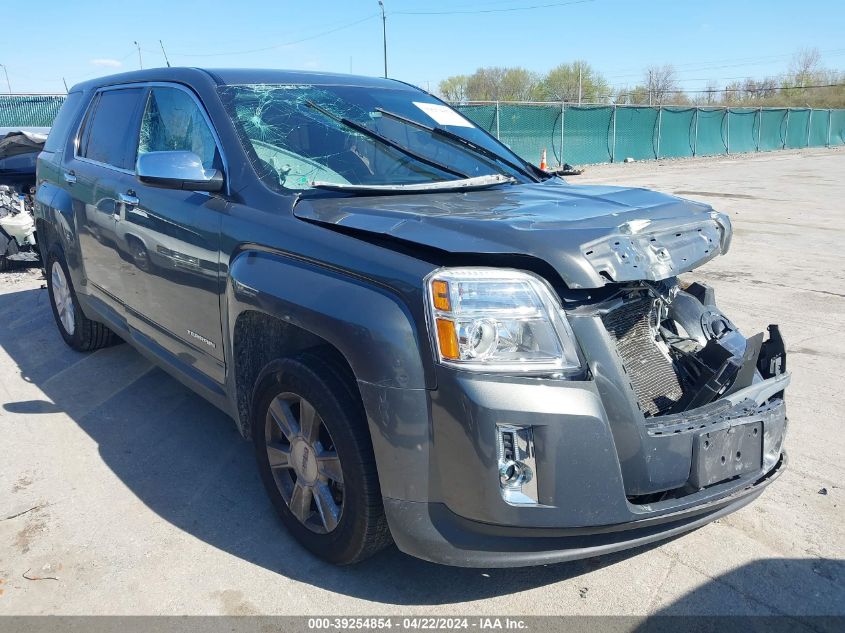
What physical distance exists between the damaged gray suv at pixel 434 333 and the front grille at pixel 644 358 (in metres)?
0.01

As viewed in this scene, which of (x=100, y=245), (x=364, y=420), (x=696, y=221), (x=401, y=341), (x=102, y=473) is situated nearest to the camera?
(x=401, y=341)

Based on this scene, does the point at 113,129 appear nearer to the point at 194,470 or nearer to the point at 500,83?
the point at 194,470

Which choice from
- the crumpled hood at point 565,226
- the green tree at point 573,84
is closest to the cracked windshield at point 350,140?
the crumpled hood at point 565,226

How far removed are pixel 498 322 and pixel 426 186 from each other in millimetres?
1159

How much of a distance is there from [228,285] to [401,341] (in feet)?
3.46

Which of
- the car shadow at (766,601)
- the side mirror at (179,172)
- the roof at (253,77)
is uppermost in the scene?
the roof at (253,77)

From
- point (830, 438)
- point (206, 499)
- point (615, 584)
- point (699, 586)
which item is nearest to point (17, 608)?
point (206, 499)

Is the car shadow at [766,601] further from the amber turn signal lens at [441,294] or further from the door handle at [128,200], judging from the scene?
the door handle at [128,200]

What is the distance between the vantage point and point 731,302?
650 cm

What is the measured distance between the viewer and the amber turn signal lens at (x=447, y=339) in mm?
2139

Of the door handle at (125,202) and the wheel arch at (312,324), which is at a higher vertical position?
the door handle at (125,202)

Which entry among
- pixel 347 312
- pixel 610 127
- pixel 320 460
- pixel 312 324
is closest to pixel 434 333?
pixel 347 312

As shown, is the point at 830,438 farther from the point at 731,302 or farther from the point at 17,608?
the point at 17,608

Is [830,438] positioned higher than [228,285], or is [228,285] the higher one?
[228,285]
